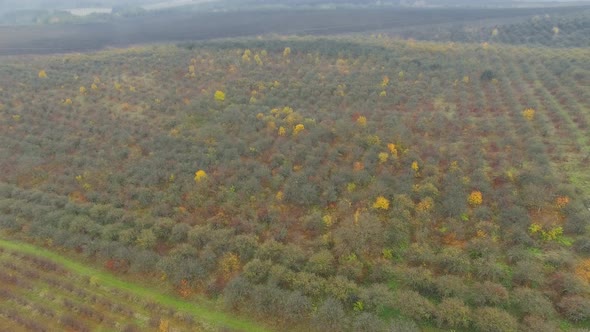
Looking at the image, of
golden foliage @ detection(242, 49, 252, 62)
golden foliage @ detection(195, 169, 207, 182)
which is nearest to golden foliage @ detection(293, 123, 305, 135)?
golden foliage @ detection(195, 169, 207, 182)

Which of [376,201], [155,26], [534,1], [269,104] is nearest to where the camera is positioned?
[376,201]

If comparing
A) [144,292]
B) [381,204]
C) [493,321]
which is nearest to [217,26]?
[381,204]

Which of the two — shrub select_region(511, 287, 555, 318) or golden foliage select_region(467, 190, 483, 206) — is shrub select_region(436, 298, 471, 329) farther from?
golden foliage select_region(467, 190, 483, 206)

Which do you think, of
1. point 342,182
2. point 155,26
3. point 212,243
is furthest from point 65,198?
point 155,26

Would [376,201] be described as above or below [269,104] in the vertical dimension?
below

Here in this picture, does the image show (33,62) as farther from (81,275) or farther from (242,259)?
(242,259)

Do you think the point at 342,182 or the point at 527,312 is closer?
the point at 527,312
